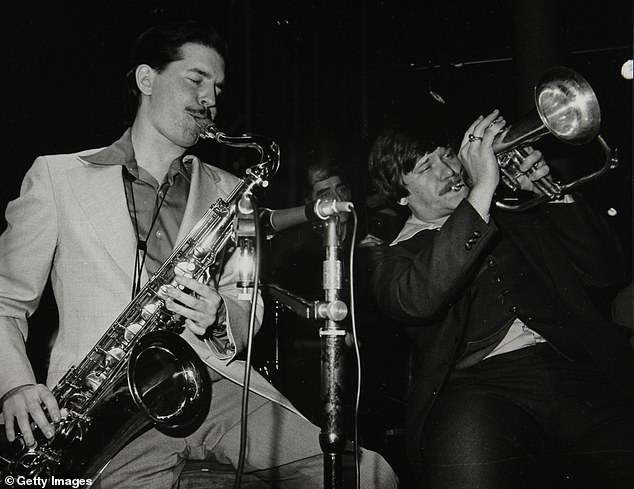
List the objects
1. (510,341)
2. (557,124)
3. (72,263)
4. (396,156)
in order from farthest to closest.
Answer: (396,156) → (557,124) → (510,341) → (72,263)

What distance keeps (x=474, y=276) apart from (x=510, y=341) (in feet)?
0.92

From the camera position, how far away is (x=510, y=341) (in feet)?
7.59

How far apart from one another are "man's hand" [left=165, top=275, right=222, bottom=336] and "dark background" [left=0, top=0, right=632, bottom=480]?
2.99ft

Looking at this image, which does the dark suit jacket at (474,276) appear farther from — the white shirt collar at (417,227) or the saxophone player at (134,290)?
the saxophone player at (134,290)

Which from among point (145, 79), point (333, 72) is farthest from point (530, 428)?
point (333, 72)

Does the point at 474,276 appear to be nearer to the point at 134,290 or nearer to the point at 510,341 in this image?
the point at 510,341

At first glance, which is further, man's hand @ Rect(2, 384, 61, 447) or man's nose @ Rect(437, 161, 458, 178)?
man's nose @ Rect(437, 161, 458, 178)


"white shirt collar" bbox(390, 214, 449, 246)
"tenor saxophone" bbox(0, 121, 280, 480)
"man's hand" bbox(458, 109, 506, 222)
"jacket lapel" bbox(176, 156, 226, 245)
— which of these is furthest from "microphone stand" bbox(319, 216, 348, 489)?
"white shirt collar" bbox(390, 214, 449, 246)

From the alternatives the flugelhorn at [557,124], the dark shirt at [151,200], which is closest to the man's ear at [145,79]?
the dark shirt at [151,200]

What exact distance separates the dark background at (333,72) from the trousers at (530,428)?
1.18 metres

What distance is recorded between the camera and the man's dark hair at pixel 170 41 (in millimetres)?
2562

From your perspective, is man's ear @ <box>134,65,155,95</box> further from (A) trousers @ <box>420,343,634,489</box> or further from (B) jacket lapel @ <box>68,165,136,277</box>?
(A) trousers @ <box>420,343,634,489</box>

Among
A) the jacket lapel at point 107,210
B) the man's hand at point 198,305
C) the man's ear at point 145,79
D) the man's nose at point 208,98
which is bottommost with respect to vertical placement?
the man's hand at point 198,305

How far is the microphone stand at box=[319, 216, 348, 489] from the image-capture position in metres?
1.54
